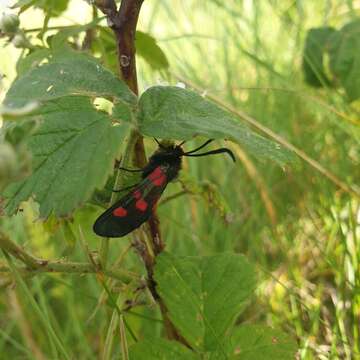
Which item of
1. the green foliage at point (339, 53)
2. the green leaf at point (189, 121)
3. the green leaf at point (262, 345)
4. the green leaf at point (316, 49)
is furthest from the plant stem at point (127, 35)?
the green leaf at point (316, 49)

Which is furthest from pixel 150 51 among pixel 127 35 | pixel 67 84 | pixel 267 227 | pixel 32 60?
pixel 267 227

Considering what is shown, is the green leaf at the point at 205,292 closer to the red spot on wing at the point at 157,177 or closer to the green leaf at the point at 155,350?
the green leaf at the point at 155,350

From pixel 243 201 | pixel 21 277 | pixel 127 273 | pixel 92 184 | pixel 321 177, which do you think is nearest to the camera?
pixel 92 184

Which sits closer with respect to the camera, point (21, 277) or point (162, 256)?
point (21, 277)

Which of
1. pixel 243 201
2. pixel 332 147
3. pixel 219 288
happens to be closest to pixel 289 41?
pixel 332 147

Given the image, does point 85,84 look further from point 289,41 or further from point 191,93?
point 289,41

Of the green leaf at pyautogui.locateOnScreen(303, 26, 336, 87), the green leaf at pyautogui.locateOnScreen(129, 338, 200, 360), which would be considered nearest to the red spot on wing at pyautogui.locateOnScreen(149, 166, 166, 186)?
the green leaf at pyautogui.locateOnScreen(129, 338, 200, 360)
